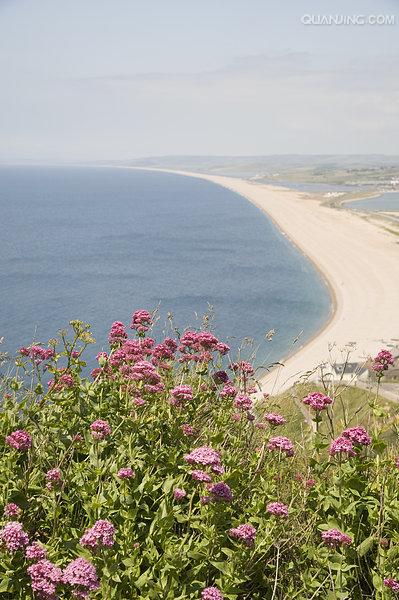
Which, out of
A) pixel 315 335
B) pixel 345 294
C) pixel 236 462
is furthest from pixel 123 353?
pixel 345 294

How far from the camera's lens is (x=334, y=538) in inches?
162

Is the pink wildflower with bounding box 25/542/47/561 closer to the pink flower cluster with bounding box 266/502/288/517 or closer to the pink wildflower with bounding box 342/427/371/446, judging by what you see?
the pink flower cluster with bounding box 266/502/288/517

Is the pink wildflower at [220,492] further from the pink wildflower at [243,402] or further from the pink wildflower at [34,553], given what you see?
the pink wildflower at [243,402]

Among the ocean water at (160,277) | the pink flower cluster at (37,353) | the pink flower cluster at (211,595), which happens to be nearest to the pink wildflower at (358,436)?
the pink flower cluster at (211,595)

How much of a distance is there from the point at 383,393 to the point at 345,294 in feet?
118

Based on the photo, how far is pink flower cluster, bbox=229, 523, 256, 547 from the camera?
4.00m

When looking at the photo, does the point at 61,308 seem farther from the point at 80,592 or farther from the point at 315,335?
the point at 80,592

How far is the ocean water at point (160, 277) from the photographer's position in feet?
169

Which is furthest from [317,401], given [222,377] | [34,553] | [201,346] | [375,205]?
[375,205]

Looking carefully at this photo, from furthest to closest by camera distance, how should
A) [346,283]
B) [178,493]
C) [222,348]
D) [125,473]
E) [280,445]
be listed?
1. [346,283]
2. [222,348]
3. [280,445]
4. [178,493]
5. [125,473]

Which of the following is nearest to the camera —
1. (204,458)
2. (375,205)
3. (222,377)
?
(204,458)

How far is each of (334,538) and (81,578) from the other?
1822 millimetres

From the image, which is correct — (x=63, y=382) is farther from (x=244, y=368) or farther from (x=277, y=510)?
(x=277, y=510)

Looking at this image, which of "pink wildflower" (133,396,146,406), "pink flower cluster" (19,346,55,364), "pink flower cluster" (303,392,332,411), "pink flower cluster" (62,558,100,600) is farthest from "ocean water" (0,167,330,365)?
"pink flower cluster" (62,558,100,600)
